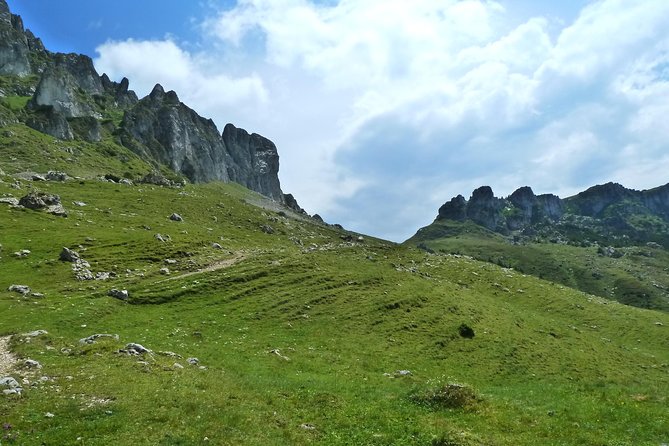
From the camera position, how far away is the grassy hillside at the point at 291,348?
23281 millimetres

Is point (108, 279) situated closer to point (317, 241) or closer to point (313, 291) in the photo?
point (313, 291)

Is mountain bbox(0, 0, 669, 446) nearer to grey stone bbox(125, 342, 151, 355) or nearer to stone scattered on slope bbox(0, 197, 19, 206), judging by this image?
grey stone bbox(125, 342, 151, 355)

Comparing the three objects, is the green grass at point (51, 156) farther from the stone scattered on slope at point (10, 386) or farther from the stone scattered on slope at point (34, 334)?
the stone scattered on slope at point (10, 386)

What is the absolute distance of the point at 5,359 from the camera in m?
31.5

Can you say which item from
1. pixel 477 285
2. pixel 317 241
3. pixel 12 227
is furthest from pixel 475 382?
pixel 317 241

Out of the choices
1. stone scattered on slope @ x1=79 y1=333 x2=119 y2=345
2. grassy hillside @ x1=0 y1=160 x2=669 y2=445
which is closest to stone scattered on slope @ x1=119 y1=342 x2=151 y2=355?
grassy hillside @ x1=0 y1=160 x2=669 y2=445

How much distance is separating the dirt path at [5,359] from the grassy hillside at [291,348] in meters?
0.61

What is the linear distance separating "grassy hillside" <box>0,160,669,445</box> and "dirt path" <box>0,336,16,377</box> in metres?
0.61

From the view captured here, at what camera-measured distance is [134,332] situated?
43.9 m

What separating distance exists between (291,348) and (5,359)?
22461mm

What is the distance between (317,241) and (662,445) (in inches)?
4098

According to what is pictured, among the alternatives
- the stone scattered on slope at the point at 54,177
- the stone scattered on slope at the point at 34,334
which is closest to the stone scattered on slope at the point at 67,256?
the stone scattered on slope at the point at 34,334

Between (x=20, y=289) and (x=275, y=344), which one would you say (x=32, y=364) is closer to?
(x=275, y=344)

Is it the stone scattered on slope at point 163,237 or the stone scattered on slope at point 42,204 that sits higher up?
the stone scattered on slope at point 42,204
